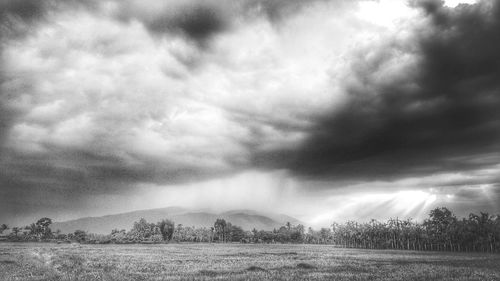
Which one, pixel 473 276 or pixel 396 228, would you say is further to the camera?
pixel 396 228

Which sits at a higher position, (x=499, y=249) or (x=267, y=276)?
(x=267, y=276)

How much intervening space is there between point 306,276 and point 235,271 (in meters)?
8.87

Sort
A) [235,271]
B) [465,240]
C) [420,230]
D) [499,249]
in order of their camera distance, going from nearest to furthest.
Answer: [235,271] → [499,249] → [465,240] → [420,230]

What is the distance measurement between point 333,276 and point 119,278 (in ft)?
68.6

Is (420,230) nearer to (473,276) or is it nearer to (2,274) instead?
(473,276)

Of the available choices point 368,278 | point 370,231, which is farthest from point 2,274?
point 370,231

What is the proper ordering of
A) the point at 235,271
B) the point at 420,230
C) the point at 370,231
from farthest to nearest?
the point at 370,231
the point at 420,230
the point at 235,271

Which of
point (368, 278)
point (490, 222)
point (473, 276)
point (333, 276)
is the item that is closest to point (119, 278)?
point (333, 276)

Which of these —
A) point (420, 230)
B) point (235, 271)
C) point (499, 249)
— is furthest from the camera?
point (420, 230)

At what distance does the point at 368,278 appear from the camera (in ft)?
121

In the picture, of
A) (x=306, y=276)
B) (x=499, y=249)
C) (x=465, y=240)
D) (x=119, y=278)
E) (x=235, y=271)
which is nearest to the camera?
(x=119, y=278)

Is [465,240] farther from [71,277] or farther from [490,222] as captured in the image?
[71,277]

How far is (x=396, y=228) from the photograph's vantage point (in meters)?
167

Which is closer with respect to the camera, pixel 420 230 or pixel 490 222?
pixel 490 222
